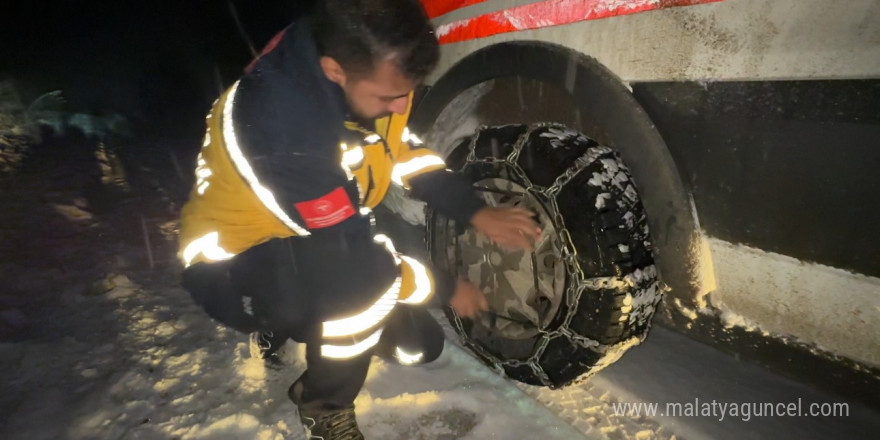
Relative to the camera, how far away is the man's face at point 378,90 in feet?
4.58

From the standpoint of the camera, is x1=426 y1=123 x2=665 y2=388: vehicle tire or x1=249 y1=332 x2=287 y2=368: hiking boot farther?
x1=249 y1=332 x2=287 y2=368: hiking boot

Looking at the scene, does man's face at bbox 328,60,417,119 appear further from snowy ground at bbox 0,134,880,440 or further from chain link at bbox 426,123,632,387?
snowy ground at bbox 0,134,880,440

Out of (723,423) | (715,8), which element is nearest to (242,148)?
(715,8)

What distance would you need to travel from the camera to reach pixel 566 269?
57.7 inches

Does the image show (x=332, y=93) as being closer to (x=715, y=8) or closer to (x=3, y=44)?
(x=715, y=8)

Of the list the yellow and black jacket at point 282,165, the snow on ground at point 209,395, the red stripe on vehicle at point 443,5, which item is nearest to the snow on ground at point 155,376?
the snow on ground at point 209,395

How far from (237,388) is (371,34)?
58.3 inches

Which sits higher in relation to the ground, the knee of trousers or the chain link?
the chain link

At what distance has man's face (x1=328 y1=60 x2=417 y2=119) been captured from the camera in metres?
1.39

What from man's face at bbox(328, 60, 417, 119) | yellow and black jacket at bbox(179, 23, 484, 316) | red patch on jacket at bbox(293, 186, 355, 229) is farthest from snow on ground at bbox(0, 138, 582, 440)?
man's face at bbox(328, 60, 417, 119)

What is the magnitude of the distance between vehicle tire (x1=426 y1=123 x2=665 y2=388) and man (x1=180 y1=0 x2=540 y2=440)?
0.11 meters

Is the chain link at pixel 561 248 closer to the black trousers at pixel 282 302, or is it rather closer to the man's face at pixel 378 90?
the man's face at pixel 378 90

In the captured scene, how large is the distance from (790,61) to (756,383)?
1.36 metres

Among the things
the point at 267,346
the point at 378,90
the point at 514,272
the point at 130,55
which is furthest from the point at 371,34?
the point at 130,55
